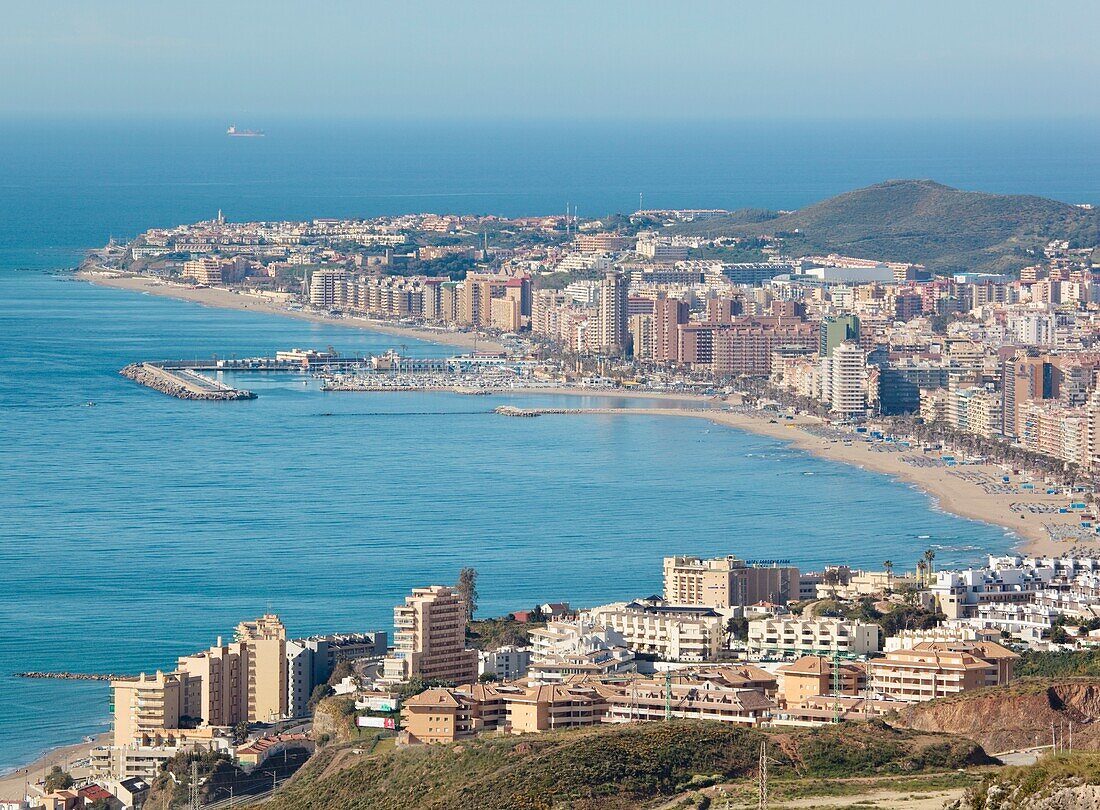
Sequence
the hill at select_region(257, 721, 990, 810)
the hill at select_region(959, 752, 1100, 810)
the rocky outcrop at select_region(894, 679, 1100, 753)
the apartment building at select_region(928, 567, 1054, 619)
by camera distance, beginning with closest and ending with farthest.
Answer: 1. the hill at select_region(959, 752, 1100, 810)
2. the hill at select_region(257, 721, 990, 810)
3. the rocky outcrop at select_region(894, 679, 1100, 753)
4. the apartment building at select_region(928, 567, 1054, 619)

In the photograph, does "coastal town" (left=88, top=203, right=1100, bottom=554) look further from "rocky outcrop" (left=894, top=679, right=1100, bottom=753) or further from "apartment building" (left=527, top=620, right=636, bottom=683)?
"rocky outcrop" (left=894, top=679, right=1100, bottom=753)

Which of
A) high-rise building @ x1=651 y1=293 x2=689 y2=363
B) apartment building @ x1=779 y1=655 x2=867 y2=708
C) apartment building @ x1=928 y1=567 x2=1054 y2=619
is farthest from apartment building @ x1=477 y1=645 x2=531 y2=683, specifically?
high-rise building @ x1=651 y1=293 x2=689 y2=363

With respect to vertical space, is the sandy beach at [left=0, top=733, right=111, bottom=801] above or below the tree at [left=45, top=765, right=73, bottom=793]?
below

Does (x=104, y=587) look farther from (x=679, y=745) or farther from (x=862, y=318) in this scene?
(x=862, y=318)

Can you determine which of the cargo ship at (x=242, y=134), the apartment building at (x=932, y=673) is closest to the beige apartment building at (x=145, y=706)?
the apartment building at (x=932, y=673)

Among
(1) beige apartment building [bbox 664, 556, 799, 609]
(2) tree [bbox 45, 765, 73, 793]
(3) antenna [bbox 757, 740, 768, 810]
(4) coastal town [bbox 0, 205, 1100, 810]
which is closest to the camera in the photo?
(3) antenna [bbox 757, 740, 768, 810]
